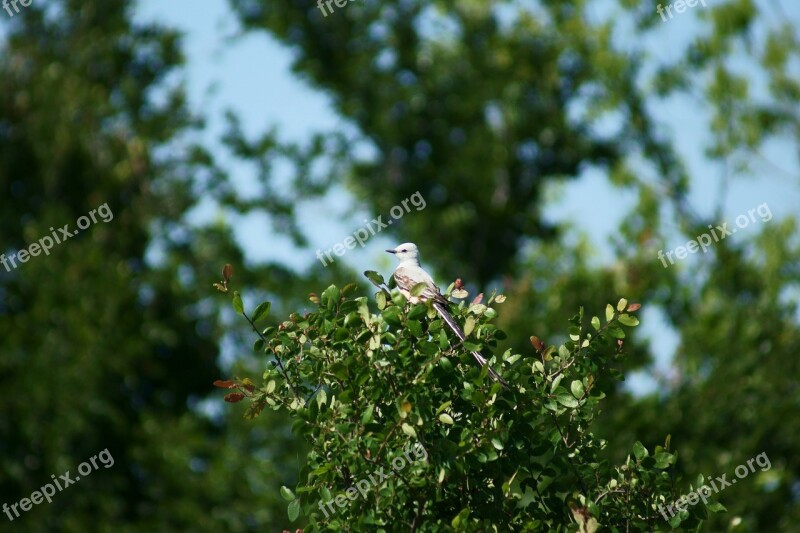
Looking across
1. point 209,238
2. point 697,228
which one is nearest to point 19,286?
point 209,238

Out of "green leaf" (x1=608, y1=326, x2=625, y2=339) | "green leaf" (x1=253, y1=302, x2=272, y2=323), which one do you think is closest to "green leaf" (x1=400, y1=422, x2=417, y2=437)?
"green leaf" (x1=253, y1=302, x2=272, y2=323)

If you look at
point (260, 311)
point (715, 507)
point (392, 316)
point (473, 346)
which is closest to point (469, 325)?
point (473, 346)

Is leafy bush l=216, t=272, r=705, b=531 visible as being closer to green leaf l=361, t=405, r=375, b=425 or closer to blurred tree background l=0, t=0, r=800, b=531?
green leaf l=361, t=405, r=375, b=425

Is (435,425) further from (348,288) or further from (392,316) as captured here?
(348,288)

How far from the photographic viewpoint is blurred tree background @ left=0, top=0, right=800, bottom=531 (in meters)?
19.8

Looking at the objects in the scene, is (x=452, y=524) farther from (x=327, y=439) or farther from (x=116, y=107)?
(x=116, y=107)

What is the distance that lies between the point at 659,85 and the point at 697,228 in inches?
134

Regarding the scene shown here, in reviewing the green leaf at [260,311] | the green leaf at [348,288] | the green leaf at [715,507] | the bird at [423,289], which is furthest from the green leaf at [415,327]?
the green leaf at [715,507]

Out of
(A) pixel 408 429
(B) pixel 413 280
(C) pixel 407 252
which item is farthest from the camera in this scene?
(C) pixel 407 252

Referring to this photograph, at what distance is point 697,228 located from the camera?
2214cm

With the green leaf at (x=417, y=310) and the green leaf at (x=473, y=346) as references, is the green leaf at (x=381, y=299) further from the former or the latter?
the green leaf at (x=473, y=346)

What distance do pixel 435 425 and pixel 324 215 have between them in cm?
2039

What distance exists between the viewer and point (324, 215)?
1035 inches

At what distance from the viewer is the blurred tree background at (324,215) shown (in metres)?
19.8
